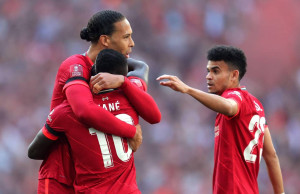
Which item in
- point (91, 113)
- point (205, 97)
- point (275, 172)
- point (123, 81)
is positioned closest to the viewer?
point (91, 113)

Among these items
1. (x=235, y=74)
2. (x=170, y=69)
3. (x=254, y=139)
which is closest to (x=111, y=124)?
A: (x=254, y=139)

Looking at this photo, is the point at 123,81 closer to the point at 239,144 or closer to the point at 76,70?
the point at 76,70

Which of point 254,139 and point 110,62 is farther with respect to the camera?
point 254,139

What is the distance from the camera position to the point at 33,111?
32.7 ft

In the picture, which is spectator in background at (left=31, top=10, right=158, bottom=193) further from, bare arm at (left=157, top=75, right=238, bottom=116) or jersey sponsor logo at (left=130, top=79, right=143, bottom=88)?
bare arm at (left=157, top=75, right=238, bottom=116)

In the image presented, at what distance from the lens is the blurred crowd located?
9453 millimetres

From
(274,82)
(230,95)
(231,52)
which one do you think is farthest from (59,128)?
(274,82)

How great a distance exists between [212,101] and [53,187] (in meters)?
1.31

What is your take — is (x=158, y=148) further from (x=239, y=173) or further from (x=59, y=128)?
(x=59, y=128)

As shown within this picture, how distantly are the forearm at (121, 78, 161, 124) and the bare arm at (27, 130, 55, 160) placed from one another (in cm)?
66

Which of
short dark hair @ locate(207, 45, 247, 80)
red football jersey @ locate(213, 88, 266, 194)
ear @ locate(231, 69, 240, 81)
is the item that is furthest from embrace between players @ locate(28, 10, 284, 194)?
short dark hair @ locate(207, 45, 247, 80)

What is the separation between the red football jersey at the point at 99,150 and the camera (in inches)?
129

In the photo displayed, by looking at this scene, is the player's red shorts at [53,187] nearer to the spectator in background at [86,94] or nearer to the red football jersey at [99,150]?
the spectator in background at [86,94]

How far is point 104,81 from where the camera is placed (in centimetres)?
321
